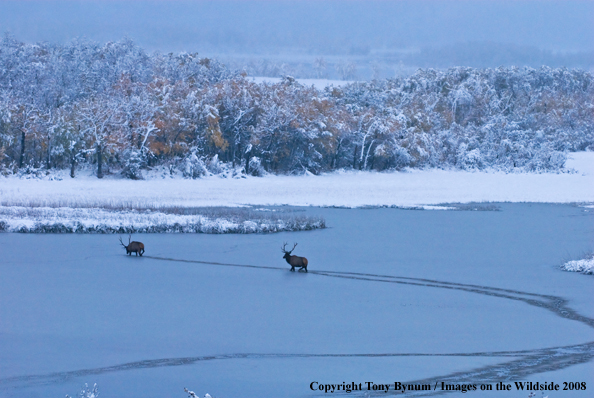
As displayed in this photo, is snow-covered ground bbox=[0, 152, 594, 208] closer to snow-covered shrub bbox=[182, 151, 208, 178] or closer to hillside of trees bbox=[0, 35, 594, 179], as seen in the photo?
snow-covered shrub bbox=[182, 151, 208, 178]

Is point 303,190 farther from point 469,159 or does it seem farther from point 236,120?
point 469,159

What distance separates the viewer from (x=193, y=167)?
182 feet

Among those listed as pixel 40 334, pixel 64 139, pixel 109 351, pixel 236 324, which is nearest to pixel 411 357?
pixel 236 324

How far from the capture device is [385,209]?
3869cm

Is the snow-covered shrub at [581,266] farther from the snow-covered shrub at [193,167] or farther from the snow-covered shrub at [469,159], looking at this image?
the snow-covered shrub at [469,159]

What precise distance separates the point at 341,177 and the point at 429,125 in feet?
65.0

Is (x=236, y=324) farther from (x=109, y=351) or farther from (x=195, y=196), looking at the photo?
(x=195, y=196)

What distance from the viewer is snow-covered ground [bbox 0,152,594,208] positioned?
38906mm

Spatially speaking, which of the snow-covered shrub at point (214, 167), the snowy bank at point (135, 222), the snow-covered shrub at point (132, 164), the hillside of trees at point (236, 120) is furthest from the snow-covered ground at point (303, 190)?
the snowy bank at point (135, 222)

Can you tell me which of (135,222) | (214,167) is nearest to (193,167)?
(214,167)

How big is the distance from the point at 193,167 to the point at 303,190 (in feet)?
35.1

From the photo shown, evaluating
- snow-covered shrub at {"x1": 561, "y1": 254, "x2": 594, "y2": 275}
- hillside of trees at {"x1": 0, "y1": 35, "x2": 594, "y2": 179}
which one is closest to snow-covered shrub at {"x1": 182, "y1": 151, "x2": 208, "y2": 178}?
hillside of trees at {"x1": 0, "y1": 35, "x2": 594, "y2": 179}

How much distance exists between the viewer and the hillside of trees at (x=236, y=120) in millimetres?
54031

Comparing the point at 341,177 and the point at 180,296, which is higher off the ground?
the point at 341,177
